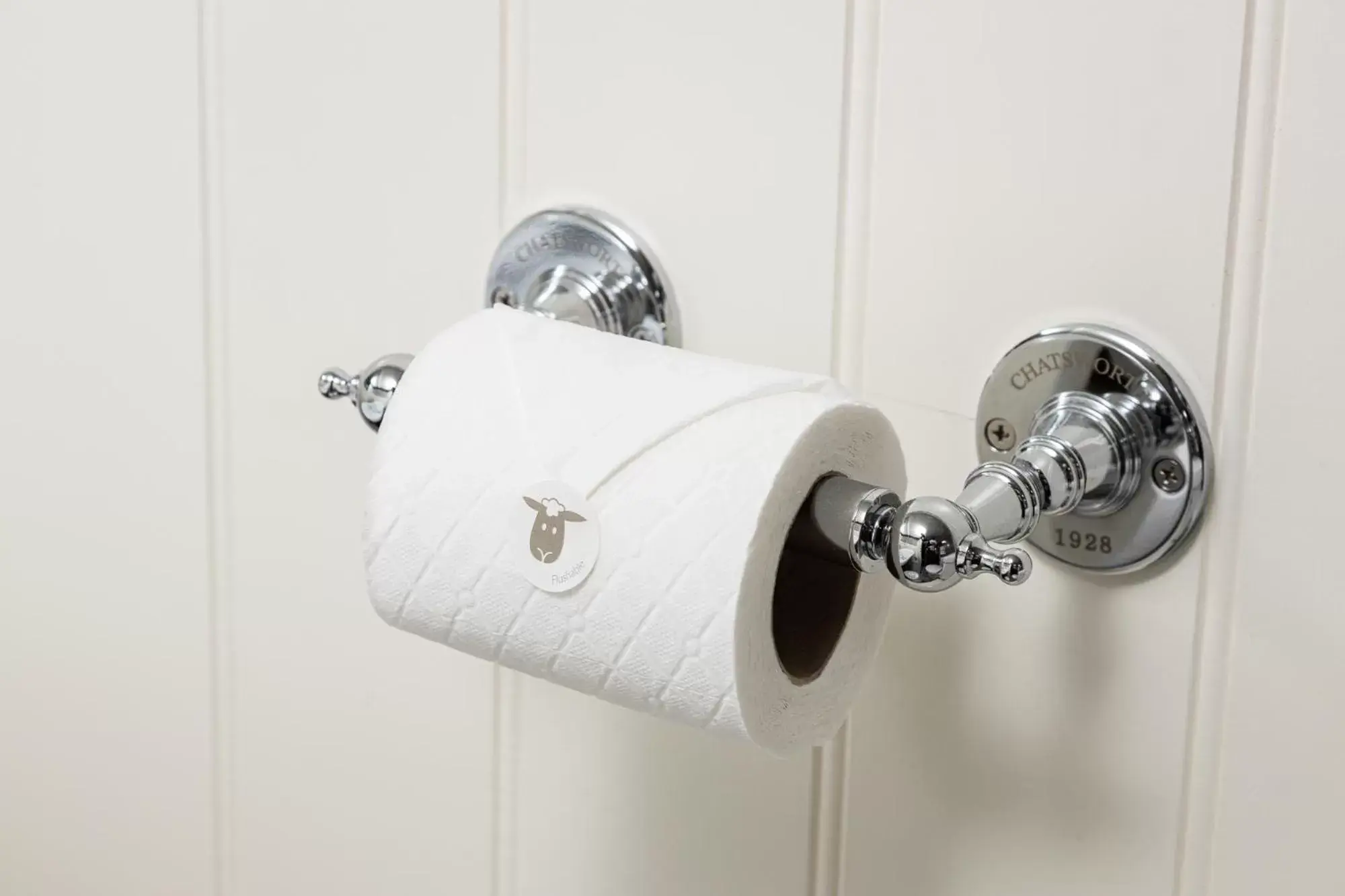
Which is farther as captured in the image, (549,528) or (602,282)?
(602,282)

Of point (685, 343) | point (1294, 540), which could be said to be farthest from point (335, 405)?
point (1294, 540)

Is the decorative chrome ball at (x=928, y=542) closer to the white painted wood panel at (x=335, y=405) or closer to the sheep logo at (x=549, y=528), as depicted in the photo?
the sheep logo at (x=549, y=528)

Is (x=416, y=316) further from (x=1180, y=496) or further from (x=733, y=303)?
(x=1180, y=496)

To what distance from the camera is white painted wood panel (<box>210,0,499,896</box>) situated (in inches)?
23.1

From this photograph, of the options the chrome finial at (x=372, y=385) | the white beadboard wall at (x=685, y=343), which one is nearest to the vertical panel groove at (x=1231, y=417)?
the white beadboard wall at (x=685, y=343)

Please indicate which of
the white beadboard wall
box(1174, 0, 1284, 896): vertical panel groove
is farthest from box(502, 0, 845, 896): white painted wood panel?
box(1174, 0, 1284, 896): vertical panel groove

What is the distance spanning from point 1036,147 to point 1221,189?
6 cm

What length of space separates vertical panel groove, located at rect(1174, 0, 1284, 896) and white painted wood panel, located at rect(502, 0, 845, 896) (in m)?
0.13

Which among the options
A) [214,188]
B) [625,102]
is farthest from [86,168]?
[625,102]

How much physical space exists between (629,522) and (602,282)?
0.16 meters

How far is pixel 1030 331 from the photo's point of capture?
462 millimetres

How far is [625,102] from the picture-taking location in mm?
531

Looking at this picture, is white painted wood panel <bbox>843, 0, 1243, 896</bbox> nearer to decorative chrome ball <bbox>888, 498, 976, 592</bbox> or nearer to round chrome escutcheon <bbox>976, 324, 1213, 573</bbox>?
round chrome escutcheon <bbox>976, 324, 1213, 573</bbox>

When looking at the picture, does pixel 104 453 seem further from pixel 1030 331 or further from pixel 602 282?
pixel 1030 331
